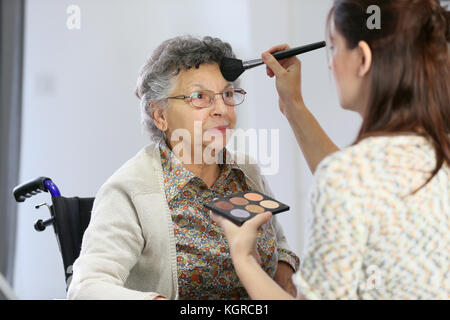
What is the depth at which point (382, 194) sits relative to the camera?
2.46 ft

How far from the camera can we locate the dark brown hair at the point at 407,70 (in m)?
0.82

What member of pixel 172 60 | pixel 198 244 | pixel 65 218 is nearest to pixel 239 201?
pixel 198 244

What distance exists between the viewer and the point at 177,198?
1.27 metres

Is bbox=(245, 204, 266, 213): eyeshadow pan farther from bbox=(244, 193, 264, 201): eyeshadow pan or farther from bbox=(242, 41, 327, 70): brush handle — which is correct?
bbox=(242, 41, 327, 70): brush handle

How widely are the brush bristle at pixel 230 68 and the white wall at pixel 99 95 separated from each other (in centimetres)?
114

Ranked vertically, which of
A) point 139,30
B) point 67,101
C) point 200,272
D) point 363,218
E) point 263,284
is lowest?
point 200,272

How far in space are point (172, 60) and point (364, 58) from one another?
2.07ft

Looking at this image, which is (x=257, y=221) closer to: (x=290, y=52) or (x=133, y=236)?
(x=133, y=236)

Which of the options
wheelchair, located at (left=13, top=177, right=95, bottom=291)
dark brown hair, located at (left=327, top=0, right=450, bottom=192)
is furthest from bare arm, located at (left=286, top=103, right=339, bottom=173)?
wheelchair, located at (left=13, top=177, right=95, bottom=291)

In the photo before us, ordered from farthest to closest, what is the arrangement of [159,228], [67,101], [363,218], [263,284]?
1. [67,101]
2. [159,228]
3. [263,284]
4. [363,218]
